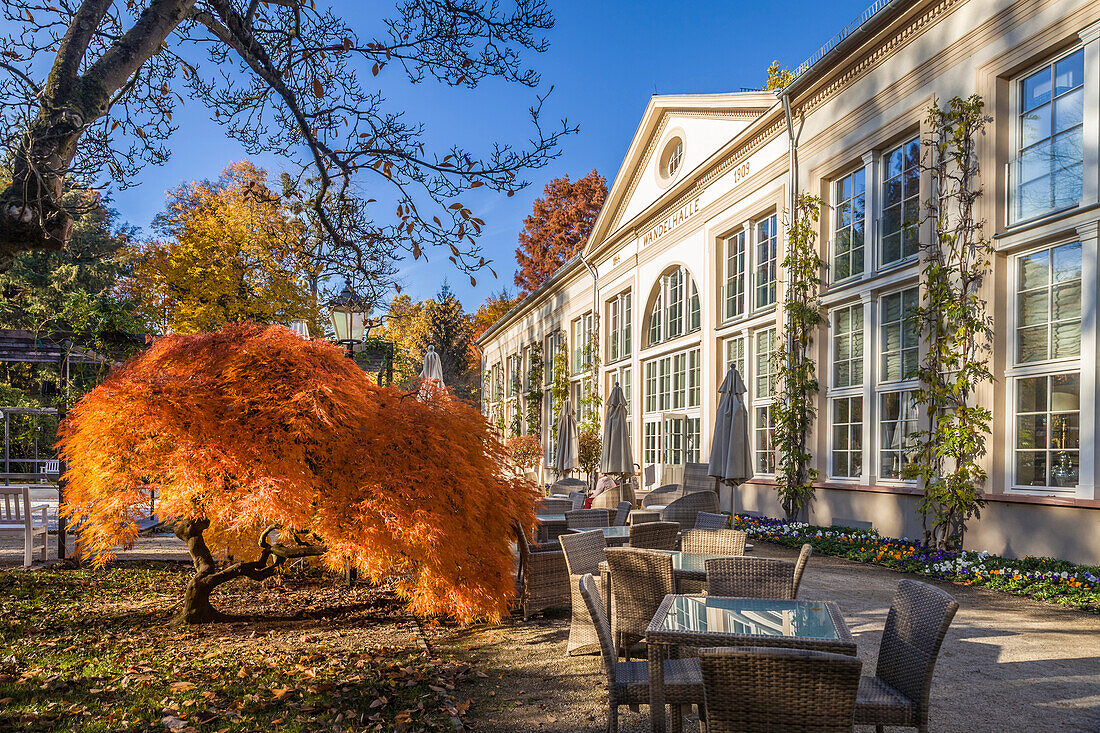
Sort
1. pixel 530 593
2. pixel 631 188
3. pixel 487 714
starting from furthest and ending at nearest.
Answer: pixel 631 188 < pixel 530 593 < pixel 487 714

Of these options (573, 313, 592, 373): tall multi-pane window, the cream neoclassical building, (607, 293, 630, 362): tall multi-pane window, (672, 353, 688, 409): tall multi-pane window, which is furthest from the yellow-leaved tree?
(672, 353, 688, 409): tall multi-pane window

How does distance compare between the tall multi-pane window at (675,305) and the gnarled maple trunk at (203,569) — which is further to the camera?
the tall multi-pane window at (675,305)

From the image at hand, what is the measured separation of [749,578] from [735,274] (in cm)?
1194

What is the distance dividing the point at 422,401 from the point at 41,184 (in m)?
3.12

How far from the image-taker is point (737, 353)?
15.1 metres

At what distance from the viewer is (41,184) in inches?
129

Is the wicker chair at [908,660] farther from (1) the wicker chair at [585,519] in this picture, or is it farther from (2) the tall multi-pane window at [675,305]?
(2) the tall multi-pane window at [675,305]

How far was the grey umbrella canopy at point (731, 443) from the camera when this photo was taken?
11.0m

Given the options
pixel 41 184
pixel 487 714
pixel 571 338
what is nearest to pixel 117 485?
pixel 41 184

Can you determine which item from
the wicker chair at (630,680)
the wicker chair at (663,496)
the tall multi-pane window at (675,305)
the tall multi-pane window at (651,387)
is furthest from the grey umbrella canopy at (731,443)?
the tall multi-pane window at (651,387)

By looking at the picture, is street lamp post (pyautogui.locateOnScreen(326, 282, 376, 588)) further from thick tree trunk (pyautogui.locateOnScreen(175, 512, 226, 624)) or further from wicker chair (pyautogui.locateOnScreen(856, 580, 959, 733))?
wicker chair (pyautogui.locateOnScreen(856, 580, 959, 733))

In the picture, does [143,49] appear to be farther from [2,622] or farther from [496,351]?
[496,351]

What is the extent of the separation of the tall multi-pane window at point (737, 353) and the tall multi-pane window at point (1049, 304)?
20.6 feet

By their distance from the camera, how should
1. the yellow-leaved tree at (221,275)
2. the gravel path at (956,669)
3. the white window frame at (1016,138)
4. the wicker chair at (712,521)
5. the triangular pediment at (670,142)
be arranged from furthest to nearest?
1. the yellow-leaved tree at (221,275)
2. the triangular pediment at (670,142)
3. the white window frame at (1016,138)
4. the wicker chair at (712,521)
5. the gravel path at (956,669)
